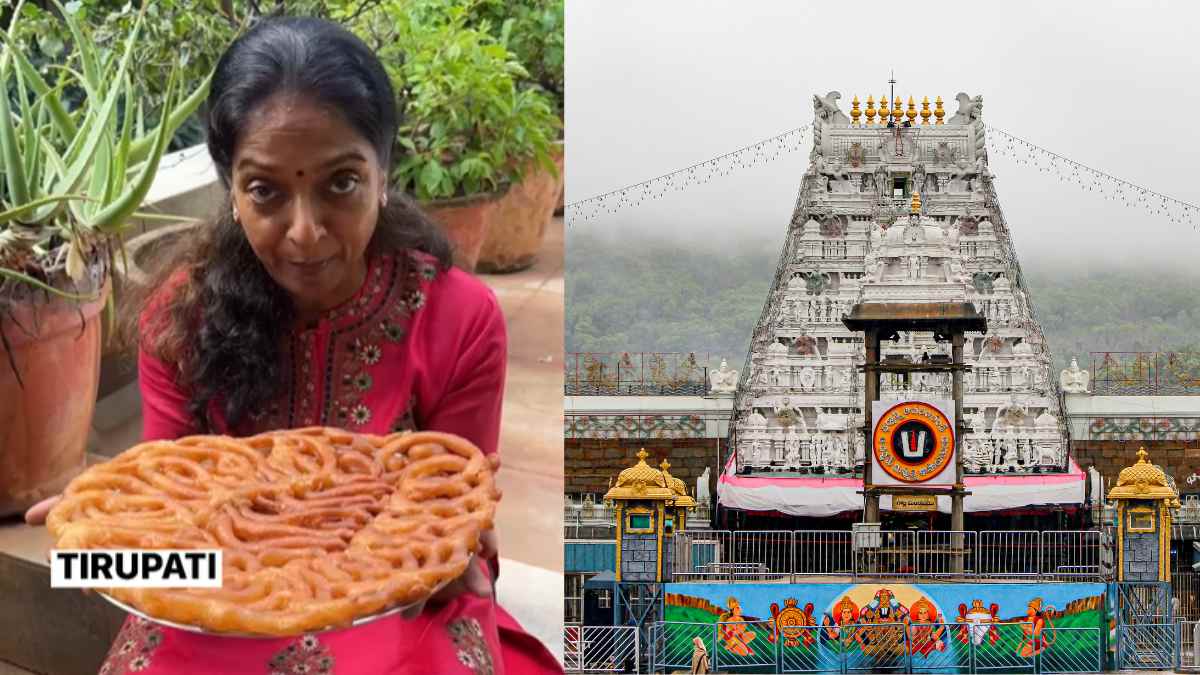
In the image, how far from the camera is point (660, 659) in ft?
9.95

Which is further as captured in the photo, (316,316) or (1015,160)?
(1015,160)

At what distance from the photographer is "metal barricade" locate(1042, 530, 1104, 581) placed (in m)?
2.99

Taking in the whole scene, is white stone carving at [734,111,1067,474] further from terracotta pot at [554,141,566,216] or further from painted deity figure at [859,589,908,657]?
terracotta pot at [554,141,566,216]

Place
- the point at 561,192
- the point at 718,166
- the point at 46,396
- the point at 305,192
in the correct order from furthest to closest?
the point at 718,166
the point at 561,192
the point at 46,396
the point at 305,192

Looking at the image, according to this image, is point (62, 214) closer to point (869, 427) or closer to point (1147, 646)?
point (869, 427)

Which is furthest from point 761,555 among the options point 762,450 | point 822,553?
point 762,450

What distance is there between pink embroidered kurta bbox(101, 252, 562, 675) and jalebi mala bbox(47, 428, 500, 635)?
1.7 inches

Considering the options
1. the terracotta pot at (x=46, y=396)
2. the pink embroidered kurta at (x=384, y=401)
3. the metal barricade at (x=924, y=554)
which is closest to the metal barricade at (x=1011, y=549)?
the metal barricade at (x=924, y=554)

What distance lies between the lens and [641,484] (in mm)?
2986

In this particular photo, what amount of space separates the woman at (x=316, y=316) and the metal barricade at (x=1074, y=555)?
4.67 feet

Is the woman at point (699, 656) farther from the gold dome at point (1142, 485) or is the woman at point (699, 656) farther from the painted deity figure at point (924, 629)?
the gold dome at point (1142, 485)

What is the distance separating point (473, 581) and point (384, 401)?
295 mm

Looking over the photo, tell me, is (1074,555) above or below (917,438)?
below

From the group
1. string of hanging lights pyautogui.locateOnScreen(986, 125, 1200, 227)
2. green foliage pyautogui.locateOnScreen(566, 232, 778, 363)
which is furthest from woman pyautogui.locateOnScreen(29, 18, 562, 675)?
string of hanging lights pyautogui.locateOnScreen(986, 125, 1200, 227)
